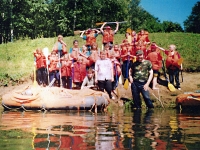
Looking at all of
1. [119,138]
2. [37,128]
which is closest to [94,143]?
[119,138]

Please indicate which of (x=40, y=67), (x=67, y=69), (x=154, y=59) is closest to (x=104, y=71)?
(x=67, y=69)

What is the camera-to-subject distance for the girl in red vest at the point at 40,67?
14836mm

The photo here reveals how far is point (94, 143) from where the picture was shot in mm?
5375

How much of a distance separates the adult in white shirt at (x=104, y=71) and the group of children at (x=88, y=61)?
97mm

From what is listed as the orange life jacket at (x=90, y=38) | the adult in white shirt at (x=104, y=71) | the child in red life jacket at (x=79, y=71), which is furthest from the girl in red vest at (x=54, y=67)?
the adult in white shirt at (x=104, y=71)

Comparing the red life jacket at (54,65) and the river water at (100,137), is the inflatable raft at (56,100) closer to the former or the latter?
the red life jacket at (54,65)

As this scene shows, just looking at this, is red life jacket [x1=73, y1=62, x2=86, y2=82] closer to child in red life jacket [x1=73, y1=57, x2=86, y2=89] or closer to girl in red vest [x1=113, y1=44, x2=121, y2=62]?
child in red life jacket [x1=73, y1=57, x2=86, y2=89]

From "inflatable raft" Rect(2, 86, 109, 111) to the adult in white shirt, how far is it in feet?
3.19

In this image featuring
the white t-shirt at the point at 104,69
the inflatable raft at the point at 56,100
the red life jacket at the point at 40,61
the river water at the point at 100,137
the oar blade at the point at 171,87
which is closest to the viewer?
the river water at the point at 100,137

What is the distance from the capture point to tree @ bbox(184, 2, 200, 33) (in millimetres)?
59969

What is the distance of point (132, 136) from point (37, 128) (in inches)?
80.0

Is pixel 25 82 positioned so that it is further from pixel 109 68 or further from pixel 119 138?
pixel 119 138

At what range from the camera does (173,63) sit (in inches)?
576

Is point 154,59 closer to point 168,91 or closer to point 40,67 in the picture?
point 168,91
